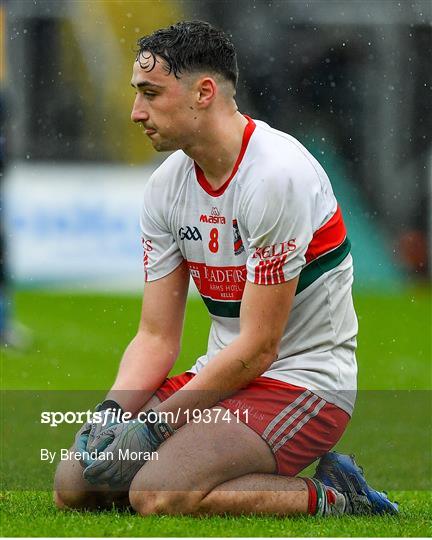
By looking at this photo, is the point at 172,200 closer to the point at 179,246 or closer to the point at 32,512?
the point at 179,246

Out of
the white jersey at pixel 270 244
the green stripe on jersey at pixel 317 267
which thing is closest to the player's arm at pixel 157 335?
the white jersey at pixel 270 244

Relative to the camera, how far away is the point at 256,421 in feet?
11.7

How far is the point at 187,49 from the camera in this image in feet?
11.4

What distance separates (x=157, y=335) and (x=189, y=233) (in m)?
0.34

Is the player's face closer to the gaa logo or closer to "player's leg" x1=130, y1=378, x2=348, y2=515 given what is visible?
the gaa logo

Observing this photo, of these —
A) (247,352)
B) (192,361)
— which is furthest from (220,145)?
(192,361)

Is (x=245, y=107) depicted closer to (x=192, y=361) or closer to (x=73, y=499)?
(x=192, y=361)

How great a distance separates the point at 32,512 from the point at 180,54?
4.37 ft

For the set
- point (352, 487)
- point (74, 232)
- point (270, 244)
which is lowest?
point (74, 232)

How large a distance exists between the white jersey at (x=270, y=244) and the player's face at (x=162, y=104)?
19 centimetres

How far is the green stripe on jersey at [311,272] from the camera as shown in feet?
11.8

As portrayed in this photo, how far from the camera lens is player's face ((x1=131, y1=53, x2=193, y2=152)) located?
3.49 m

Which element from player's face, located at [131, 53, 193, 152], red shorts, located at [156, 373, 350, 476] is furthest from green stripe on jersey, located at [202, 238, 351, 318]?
player's face, located at [131, 53, 193, 152]

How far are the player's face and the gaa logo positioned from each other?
0.96 ft
